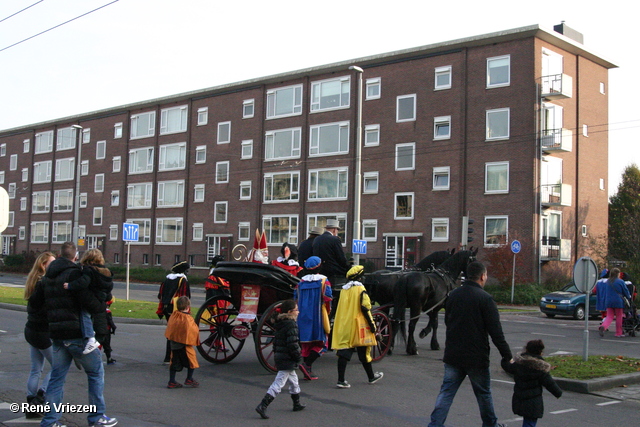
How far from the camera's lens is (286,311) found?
799 centimetres

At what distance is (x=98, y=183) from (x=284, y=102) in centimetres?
2164

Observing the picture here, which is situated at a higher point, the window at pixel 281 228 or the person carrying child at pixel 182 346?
the window at pixel 281 228

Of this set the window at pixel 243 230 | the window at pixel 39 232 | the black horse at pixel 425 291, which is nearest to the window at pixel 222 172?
the window at pixel 243 230

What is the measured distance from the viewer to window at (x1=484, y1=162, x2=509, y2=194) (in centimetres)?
3430

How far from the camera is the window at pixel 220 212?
46969 millimetres

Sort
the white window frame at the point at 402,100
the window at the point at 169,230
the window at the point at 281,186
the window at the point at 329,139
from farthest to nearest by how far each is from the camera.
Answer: the window at the point at 169,230 < the window at the point at 281,186 < the window at the point at 329,139 < the white window frame at the point at 402,100

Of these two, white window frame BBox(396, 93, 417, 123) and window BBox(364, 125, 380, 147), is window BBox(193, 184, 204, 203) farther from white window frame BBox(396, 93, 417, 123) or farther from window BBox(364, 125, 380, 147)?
white window frame BBox(396, 93, 417, 123)

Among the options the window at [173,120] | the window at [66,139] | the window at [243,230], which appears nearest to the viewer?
the window at [243,230]

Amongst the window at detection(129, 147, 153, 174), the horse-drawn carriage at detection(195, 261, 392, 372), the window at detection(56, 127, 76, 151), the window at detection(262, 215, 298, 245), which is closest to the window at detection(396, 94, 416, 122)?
the window at detection(262, 215, 298, 245)

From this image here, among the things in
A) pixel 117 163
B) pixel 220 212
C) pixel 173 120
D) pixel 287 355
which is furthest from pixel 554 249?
pixel 117 163

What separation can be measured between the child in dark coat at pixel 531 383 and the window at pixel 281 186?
37.4m

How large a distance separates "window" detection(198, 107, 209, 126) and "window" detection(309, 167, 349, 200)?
11053mm

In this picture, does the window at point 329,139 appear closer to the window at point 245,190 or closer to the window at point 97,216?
the window at point 245,190

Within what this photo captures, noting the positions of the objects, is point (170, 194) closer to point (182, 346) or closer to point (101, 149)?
point (101, 149)
